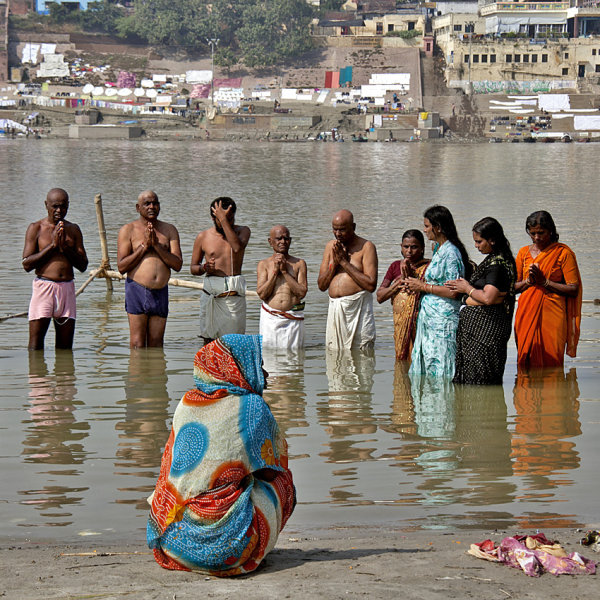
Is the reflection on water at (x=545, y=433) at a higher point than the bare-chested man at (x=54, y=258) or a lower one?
lower

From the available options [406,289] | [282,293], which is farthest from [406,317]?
[282,293]

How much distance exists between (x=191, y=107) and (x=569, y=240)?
57.7 metres

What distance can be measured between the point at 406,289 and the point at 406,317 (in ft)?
1.72

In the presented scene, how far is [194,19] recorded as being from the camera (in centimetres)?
8700

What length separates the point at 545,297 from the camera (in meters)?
6.96

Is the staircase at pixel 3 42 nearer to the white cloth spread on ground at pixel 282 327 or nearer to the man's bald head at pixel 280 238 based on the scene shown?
the white cloth spread on ground at pixel 282 327

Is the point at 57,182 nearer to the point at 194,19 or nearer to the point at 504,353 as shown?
the point at 504,353

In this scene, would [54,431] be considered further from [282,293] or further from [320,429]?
[282,293]

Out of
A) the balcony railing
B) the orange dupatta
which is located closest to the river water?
the orange dupatta

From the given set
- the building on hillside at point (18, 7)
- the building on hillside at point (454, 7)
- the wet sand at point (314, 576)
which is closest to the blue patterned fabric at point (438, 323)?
the wet sand at point (314, 576)

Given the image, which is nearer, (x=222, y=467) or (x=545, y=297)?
(x=222, y=467)

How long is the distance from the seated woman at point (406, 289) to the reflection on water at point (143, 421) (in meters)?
1.58

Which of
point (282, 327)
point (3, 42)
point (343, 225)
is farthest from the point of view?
point (3, 42)

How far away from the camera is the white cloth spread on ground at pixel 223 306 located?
299 inches
